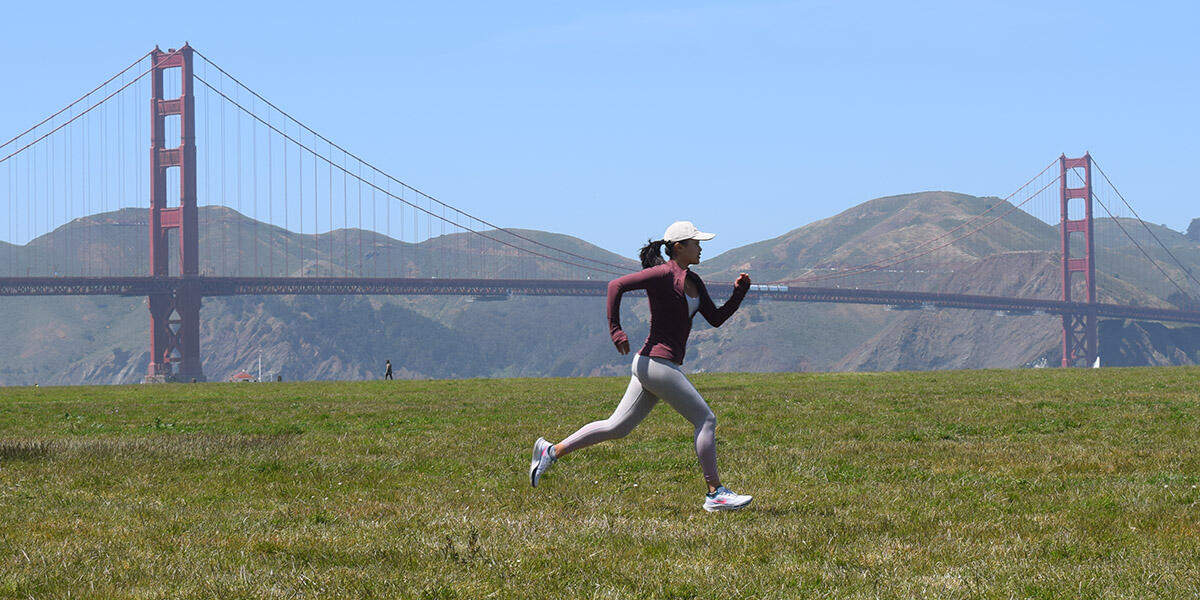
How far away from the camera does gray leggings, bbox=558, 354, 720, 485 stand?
1014 cm

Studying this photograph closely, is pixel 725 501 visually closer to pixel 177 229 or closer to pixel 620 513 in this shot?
pixel 620 513

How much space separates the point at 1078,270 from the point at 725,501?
16929cm

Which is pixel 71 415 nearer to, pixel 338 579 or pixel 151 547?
pixel 151 547

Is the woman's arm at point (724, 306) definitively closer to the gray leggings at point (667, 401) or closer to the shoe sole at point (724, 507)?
the gray leggings at point (667, 401)

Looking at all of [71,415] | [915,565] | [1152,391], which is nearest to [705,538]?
[915,565]

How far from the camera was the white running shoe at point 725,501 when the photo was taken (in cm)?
989

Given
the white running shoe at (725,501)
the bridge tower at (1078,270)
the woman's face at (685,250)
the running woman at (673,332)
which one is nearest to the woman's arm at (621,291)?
the running woman at (673,332)

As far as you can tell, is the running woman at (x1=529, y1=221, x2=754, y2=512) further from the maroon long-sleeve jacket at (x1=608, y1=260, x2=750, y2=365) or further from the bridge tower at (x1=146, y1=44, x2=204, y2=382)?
the bridge tower at (x1=146, y1=44, x2=204, y2=382)

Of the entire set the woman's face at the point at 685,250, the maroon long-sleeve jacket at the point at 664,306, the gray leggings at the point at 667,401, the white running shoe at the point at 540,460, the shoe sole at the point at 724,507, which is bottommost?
the shoe sole at the point at 724,507

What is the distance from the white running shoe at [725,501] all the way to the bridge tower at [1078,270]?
148m

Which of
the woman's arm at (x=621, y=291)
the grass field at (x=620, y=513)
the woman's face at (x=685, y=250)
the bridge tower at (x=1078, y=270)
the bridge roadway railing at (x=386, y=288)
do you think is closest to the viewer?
the grass field at (x=620, y=513)

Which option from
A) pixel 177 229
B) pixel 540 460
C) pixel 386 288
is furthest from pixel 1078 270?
pixel 540 460

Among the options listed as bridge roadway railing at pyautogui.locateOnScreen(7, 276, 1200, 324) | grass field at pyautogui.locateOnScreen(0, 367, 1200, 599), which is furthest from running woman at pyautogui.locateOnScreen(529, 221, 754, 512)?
bridge roadway railing at pyautogui.locateOnScreen(7, 276, 1200, 324)

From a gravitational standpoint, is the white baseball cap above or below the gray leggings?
above
